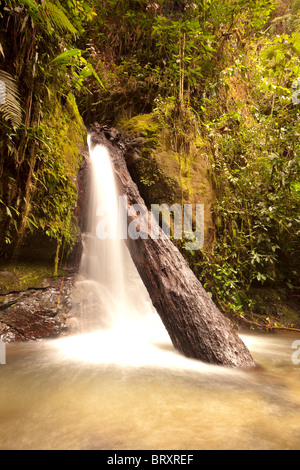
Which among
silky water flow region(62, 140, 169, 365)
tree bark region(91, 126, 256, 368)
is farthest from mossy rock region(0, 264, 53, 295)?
tree bark region(91, 126, 256, 368)

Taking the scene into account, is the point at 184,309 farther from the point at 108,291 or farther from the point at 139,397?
the point at 108,291

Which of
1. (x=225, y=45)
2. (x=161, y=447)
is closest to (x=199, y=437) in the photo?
(x=161, y=447)

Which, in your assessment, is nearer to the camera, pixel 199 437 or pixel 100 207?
pixel 199 437

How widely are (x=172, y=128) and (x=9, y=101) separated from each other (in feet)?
10.7

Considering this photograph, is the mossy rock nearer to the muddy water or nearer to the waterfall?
the waterfall

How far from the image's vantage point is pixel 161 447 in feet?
3.84

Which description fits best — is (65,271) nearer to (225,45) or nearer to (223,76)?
(223,76)

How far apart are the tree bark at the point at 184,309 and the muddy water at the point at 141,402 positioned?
0.55 feet

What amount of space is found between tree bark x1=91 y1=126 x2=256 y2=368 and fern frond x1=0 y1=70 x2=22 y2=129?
1841 mm

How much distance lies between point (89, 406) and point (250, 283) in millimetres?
3749

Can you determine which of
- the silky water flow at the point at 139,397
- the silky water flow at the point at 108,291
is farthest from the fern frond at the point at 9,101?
the silky water flow at the point at 139,397

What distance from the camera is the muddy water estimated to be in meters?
1.23

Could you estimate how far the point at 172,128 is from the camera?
17.2 feet
